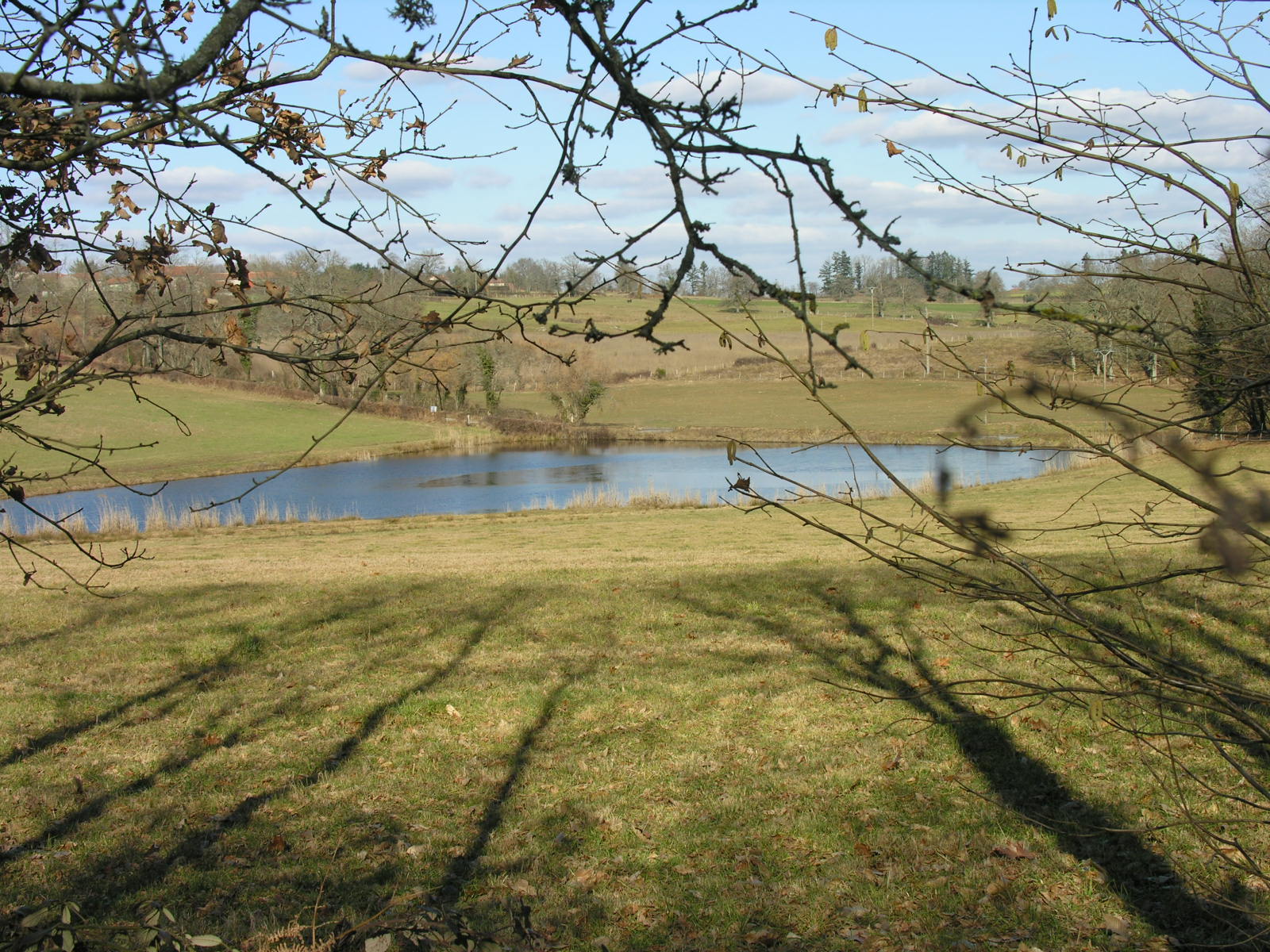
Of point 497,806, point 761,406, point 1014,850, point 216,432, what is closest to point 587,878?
point 497,806

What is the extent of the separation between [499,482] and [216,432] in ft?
68.6

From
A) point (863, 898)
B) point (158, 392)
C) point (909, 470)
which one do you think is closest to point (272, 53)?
point (863, 898)

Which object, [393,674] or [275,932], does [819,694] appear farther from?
[275,932]

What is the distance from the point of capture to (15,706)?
22.2 feet

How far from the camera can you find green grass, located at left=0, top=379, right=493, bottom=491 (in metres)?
40.0

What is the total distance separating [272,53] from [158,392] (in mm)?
56022

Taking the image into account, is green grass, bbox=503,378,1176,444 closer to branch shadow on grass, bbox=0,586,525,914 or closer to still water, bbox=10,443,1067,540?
still water, bbox=10,443,1067,540

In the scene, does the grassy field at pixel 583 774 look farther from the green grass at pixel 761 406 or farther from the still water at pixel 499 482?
the green grass at pixel 761 406

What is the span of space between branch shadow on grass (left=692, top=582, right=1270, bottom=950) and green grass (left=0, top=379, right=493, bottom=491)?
32.8m

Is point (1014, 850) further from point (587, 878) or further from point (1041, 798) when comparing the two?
point (587, 878)

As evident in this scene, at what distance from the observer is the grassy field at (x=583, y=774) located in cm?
434

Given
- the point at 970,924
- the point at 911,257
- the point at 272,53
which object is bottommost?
the point at 970,924

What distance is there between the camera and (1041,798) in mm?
5227

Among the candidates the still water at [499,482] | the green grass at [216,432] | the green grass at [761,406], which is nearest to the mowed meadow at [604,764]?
the still water at [499,482]
